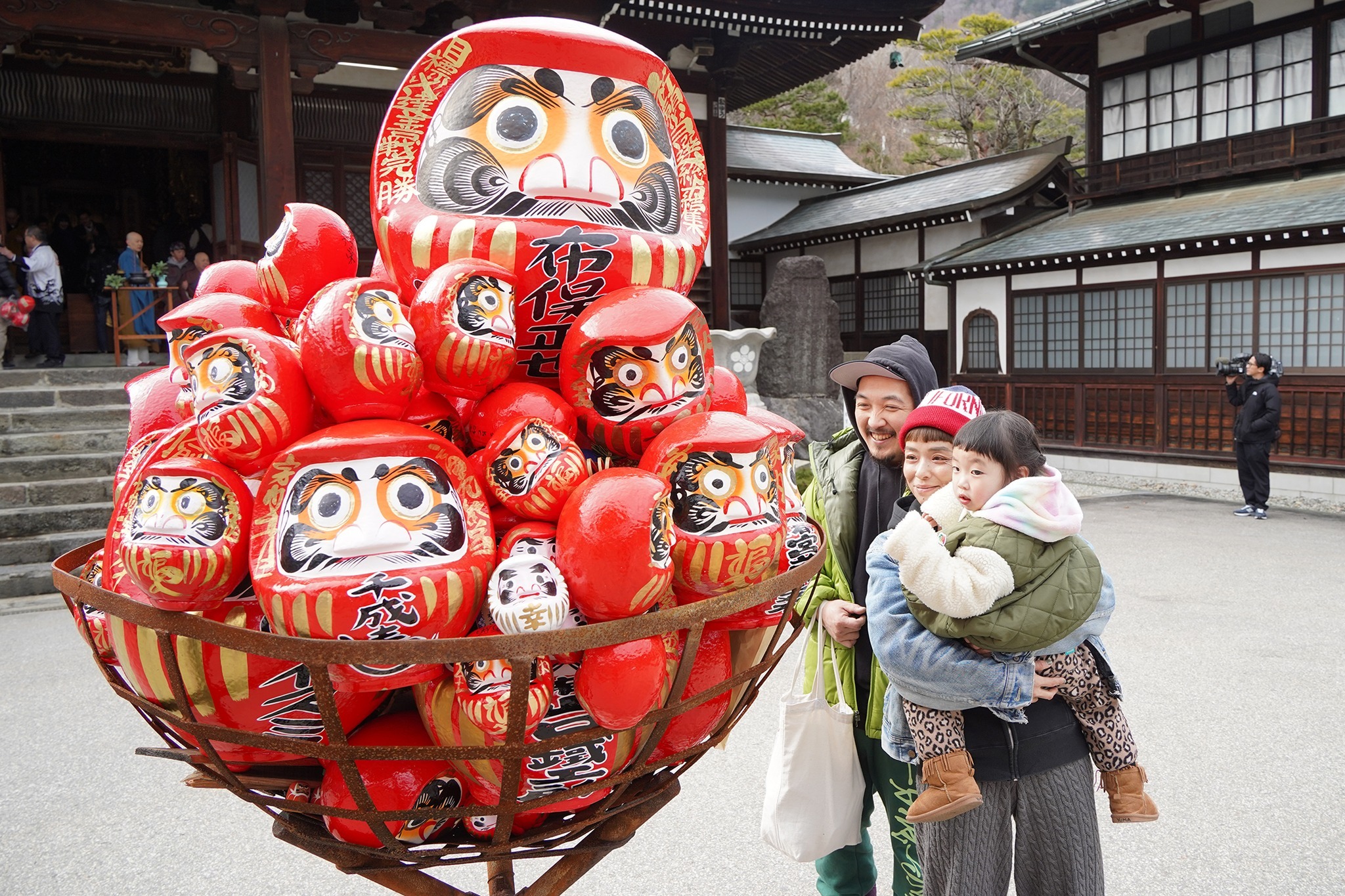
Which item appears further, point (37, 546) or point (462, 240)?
point (37, 546)

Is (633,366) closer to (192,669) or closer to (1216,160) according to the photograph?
(192,669)

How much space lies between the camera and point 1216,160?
1159 centimetres

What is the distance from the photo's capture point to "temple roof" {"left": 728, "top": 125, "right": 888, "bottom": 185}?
55.4 feet

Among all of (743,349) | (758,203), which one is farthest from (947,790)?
(758,203)

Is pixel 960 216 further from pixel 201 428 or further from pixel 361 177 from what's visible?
pixel 201 428

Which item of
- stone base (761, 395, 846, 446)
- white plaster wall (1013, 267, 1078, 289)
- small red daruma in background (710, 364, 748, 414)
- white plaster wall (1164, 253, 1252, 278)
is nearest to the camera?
small red daruma in background (710, 364, 748, 414)

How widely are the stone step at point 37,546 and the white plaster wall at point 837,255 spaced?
1299 centimetres

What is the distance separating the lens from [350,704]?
3.24 feet

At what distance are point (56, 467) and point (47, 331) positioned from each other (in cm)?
286

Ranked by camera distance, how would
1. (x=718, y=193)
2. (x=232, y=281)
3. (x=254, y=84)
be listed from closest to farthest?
(x=232, y=281) < (x=254, y=84) < (x=718, y=193)

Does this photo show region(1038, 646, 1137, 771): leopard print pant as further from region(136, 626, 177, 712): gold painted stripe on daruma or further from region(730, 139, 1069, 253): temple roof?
region(730, 139, 1069, 253): temple roof

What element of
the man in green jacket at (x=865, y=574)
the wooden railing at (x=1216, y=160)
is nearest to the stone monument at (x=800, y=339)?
the wooden railing at (x=1216, y=160)

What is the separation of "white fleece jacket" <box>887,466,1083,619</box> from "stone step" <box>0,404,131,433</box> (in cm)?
746

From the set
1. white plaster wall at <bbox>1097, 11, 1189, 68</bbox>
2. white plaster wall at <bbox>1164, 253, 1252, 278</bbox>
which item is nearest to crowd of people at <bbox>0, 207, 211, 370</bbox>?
white plaster wall at <bbox>1164, 253, 1252, 278</bbox>
